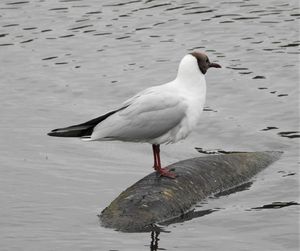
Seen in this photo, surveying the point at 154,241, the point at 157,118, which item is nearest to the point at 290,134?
the point at 157,118

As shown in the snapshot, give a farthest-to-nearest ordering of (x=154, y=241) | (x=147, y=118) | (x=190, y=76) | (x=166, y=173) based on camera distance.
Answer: (x=190, y=76), (x=147, y=118), (x=166, y=173), (x=154, y=241)

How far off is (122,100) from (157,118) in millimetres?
5870

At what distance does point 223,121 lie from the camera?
1741 cm

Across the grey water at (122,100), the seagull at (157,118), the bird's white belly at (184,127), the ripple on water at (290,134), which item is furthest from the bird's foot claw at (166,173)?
the ripple on water at (290,134)

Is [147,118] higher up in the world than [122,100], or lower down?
higher up

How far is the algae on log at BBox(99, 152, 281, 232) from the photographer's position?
12.2 metres

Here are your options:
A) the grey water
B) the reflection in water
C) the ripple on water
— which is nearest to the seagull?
the grey water

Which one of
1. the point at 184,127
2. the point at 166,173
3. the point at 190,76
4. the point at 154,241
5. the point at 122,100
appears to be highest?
the point at 190,76

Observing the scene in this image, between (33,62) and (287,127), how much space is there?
695 cm

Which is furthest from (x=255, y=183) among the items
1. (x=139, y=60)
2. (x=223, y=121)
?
(x=139, y=60)

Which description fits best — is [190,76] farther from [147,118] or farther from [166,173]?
[166,173]

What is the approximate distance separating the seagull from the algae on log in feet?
0.75

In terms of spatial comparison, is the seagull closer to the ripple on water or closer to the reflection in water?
the reflection in water

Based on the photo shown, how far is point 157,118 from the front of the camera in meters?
13.1
